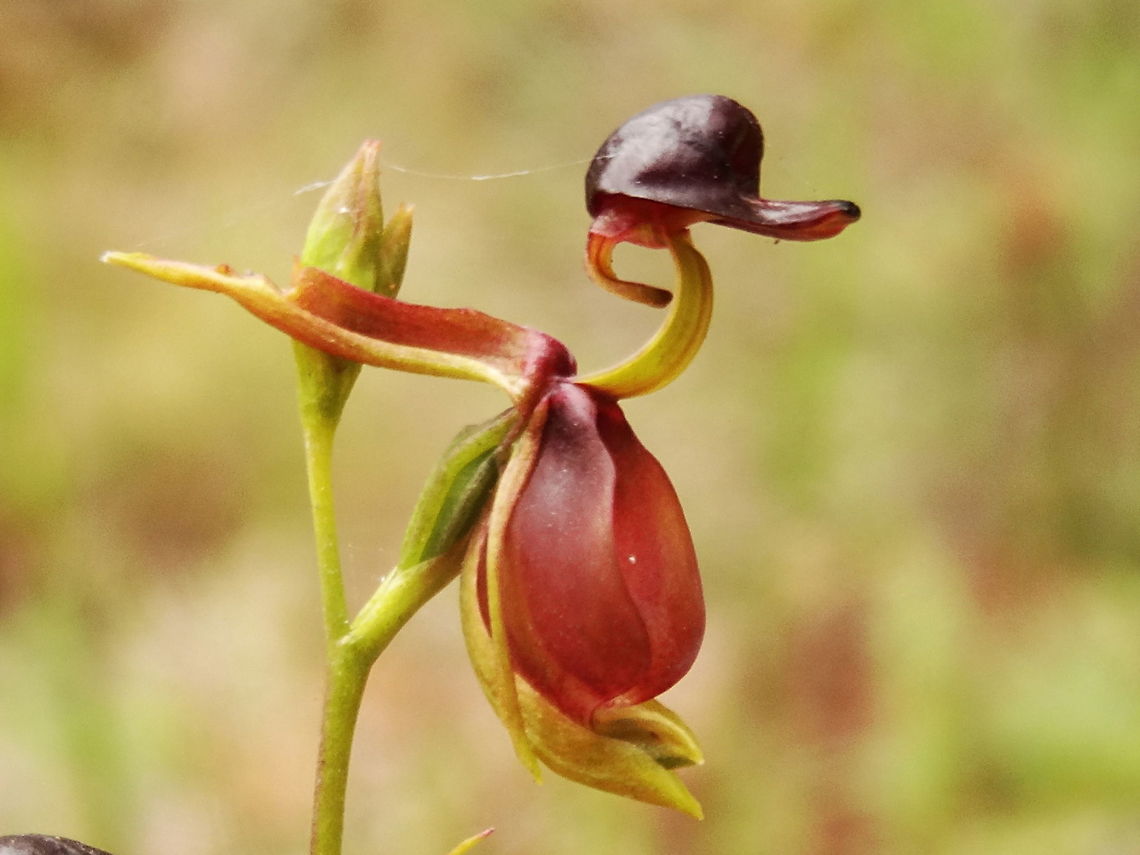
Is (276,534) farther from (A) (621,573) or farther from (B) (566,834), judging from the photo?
(A) (621,573)

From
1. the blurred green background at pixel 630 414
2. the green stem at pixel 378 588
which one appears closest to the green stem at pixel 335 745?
the green stem at pixel 378 588

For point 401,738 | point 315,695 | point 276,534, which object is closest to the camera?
point 401,738

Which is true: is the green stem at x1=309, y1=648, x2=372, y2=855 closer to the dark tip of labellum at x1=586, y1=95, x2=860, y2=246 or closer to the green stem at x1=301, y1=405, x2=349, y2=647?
the green stem at x1=301, y1=405, x2=349, y2=647

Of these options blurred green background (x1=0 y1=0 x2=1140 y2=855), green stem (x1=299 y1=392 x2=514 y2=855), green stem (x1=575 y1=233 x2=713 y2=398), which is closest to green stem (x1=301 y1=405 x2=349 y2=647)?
green stem (x1=299 y1=392 x2=514 y2=855)

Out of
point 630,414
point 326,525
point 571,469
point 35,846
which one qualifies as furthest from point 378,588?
point 630,414

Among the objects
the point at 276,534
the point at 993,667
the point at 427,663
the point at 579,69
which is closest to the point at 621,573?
the point at 993,667

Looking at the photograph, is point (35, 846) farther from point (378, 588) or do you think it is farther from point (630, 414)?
point (630, 414)
